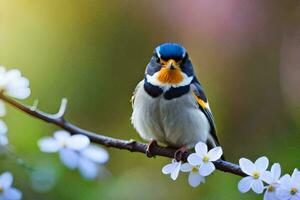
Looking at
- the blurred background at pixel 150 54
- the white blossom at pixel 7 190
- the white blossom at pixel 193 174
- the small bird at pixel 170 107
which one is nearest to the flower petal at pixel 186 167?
the white blossom at pixel 193 174

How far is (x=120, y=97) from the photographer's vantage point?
6.79 ft

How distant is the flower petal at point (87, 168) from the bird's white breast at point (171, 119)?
14.0 inches

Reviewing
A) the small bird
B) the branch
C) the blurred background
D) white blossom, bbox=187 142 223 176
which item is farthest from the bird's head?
the blurred background

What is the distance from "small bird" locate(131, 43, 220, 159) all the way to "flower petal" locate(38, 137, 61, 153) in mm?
344

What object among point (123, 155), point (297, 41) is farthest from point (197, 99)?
point (297, 41)

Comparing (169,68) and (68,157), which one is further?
(169,68)

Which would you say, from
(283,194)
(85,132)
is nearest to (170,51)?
(85,132)

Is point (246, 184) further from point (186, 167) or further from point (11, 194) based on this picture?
point (11, 194)

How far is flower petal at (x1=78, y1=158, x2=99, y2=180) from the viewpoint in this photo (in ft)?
2.59

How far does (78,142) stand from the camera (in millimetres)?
778

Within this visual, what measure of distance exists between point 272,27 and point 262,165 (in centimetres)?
151

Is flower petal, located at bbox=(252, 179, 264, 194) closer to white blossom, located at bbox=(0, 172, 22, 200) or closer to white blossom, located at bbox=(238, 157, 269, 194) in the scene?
white blossom, located at bbox=(238, 157, 269, 194)

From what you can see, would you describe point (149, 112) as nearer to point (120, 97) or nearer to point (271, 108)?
point (120, 97)

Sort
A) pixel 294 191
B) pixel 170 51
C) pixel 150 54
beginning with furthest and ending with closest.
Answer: pixel 150 54
pixel 170 51
pixel 294 191
